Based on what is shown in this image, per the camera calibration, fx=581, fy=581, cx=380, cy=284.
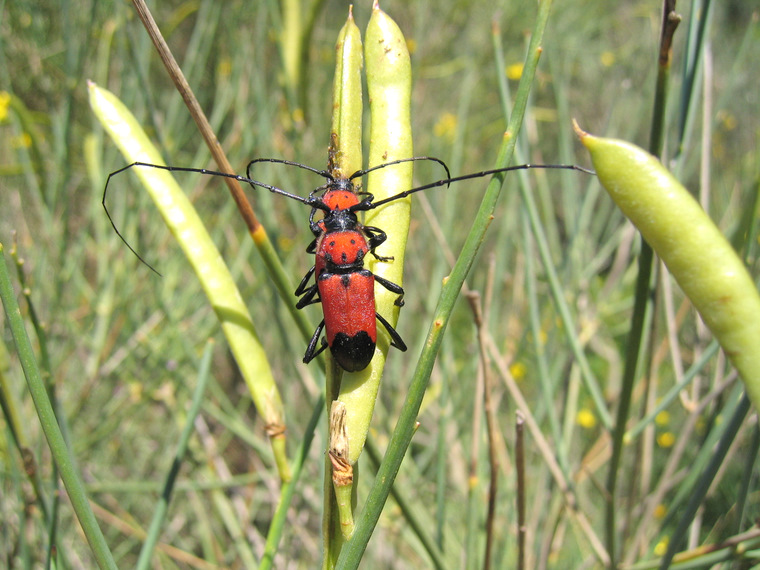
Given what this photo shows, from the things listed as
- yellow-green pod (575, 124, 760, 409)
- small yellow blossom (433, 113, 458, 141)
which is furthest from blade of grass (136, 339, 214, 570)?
small yellow blossom (433, 113, 458, 141)

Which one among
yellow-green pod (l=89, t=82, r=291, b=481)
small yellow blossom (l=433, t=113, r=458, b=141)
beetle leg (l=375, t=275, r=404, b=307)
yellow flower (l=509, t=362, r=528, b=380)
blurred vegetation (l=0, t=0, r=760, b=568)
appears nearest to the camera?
beetle leg (l=375, t=275, r=404, b=307)

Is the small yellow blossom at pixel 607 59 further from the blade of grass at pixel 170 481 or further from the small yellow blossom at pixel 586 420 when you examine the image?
the blade of grass at pixel 170 481

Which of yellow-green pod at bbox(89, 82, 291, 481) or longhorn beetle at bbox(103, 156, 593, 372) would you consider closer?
yellow-green pod at bbox(89, 82, 291, 481)

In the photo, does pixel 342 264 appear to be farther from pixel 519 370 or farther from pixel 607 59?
pixel 607 59

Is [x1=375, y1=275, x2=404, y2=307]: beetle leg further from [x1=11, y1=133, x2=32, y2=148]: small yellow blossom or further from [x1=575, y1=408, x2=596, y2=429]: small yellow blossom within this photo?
[x1=575, y1=408, x2=596, y2=429]: small yellow blossom

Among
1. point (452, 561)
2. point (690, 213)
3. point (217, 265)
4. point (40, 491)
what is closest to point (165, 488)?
point (40, 491)

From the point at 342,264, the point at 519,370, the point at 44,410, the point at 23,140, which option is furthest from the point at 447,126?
the point at 44,410
